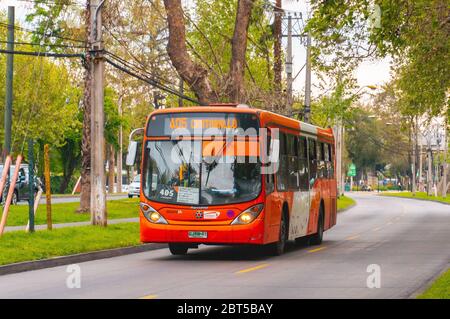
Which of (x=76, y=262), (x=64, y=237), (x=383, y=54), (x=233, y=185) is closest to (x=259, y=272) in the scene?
(x=233, y=185)

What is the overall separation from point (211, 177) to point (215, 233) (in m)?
1.14

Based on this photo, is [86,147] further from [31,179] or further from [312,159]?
[31,179]

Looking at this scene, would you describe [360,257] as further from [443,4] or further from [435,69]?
[435,69]

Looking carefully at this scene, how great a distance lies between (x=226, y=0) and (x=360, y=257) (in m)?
31.4

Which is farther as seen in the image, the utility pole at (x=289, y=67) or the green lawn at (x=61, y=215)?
the utility pole at (x=289, y=67)

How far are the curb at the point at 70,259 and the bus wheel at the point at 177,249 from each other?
4.30 feet

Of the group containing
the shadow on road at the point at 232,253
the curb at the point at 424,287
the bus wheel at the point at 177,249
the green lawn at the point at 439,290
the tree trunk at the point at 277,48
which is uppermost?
the tree trunk at the point at 277,48

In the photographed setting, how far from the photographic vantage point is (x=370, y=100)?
465 feet

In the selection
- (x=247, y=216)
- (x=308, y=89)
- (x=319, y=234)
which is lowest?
(x=319, y=234)

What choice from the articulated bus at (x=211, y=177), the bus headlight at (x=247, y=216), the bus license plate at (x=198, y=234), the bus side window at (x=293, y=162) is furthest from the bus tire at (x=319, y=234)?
the bus license plate at (x=198, y=234)

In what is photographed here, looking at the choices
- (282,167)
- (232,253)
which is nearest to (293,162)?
(282,167)

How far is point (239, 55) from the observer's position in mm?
39000

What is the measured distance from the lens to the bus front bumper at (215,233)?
70.3 ft

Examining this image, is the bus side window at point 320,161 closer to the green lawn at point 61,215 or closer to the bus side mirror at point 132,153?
the bus side mirror at point 132,153
